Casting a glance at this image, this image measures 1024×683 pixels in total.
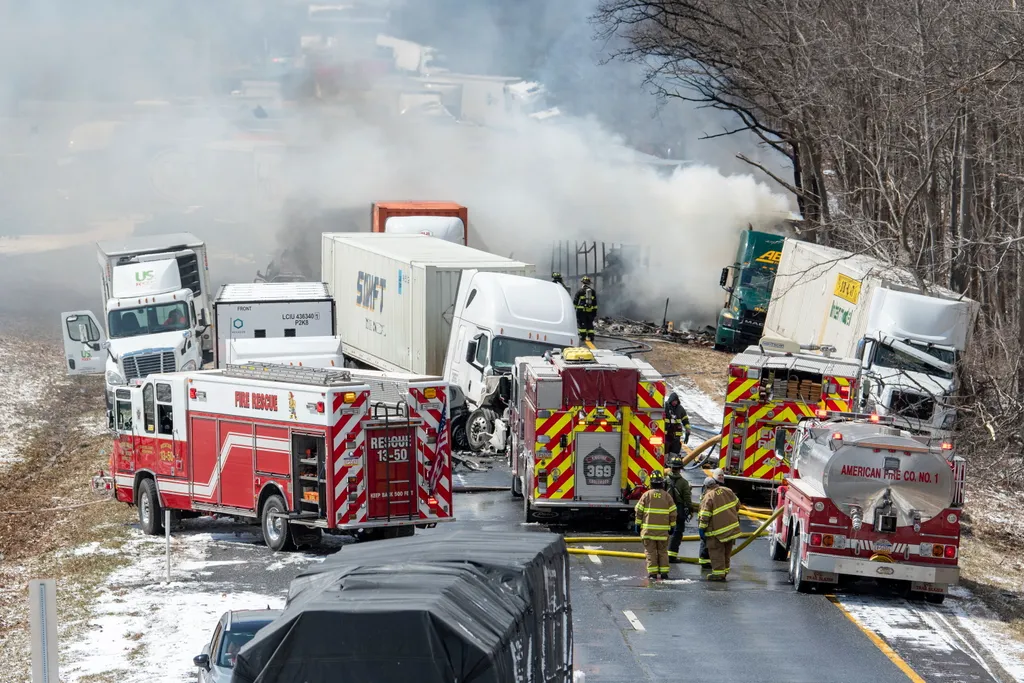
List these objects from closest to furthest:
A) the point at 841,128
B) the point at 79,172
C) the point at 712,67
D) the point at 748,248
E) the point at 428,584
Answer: the point at 428,584, the point at 841,128, the point at 748,248, the point at 712,67, the point at 79,172

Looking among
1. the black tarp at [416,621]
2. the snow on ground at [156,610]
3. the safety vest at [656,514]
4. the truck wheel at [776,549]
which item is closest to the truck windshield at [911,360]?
the truck wheel at [776,549]

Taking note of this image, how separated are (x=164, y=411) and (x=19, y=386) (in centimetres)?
1710

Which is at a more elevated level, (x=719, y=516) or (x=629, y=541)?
(x=719, y=516)

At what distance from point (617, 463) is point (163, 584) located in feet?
21.8

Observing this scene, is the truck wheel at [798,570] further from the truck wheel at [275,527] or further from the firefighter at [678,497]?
the truck wheel at [275,527]

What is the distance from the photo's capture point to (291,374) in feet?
62.6

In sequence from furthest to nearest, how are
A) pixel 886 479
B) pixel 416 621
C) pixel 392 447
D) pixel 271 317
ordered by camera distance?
pixel 271 317 → pixel 392 447 → pixel 886 479 → pixel 416 621

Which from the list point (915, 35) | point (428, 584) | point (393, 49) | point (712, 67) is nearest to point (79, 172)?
point (393, 49)

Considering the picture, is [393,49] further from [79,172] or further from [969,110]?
[969,110]

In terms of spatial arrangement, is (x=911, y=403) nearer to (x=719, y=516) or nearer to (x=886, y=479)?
(x=719, y=516)

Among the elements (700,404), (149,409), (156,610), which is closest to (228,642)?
(156,610)

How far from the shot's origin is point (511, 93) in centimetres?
6731

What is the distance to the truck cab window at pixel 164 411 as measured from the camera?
20.3 metres

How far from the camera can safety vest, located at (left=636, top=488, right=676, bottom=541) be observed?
1739cm
